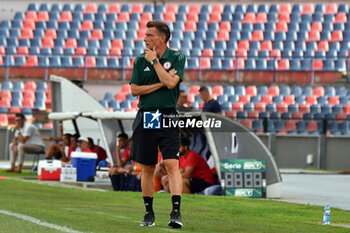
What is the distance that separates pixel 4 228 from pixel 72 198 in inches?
234

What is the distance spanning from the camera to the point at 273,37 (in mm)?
34500

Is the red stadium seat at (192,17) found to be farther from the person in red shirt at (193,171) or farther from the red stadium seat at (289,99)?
the person in red shirt at (193,171)

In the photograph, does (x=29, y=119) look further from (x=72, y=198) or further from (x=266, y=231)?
(x=266, y=231)

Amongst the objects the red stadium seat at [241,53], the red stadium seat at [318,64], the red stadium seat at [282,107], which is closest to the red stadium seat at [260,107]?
the red stadium seat at [282,107]

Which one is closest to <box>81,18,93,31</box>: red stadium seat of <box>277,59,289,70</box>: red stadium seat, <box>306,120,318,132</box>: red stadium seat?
<box>277,59,289,70</box>: red stadium seat

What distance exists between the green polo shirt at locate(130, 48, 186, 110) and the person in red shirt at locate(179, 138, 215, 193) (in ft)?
21.1

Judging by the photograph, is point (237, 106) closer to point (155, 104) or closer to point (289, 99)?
point (289, 99)

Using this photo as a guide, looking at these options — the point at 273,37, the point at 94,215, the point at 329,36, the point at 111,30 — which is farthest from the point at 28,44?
the point at 94,215

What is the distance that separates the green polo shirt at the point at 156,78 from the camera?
7.52 metres

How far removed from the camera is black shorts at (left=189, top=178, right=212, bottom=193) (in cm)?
1430

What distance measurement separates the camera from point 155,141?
7512 millimetres

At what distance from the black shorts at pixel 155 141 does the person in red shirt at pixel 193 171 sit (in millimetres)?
6398

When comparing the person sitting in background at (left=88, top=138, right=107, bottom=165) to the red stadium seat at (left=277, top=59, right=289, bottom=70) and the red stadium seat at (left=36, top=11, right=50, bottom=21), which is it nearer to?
the red stadium seat at (left=277, top=59, right=289, bottom=70)

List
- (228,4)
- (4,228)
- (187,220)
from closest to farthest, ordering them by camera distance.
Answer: (4,228) < (187,220) < (228,4)
